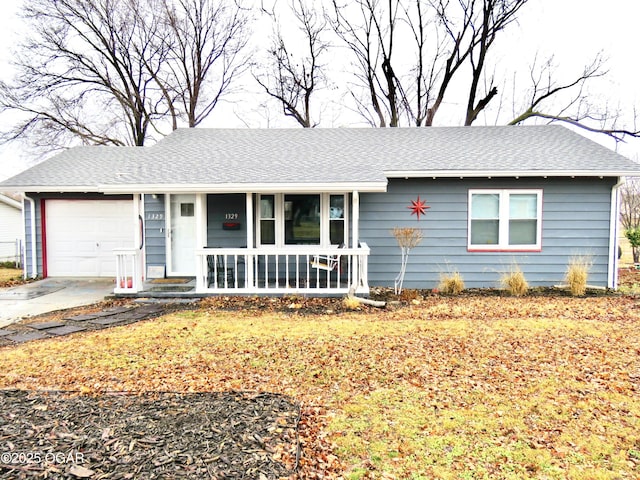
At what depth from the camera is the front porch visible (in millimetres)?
8242

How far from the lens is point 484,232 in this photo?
9320 millimetres

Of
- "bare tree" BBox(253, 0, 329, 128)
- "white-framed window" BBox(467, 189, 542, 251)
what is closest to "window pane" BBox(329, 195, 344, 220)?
"white-framed window" BBox(467, 189, 542, 251)

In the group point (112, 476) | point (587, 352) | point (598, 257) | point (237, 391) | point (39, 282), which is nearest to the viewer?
point (112, 476)

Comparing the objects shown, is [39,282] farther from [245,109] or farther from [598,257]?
[245,109]

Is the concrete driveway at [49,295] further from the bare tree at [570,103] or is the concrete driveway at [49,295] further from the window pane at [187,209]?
the bare tree at [570,103]

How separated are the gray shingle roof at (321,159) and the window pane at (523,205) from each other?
2.21 feet

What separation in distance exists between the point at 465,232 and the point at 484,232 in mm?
454

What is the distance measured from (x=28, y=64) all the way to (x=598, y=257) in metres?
24.0

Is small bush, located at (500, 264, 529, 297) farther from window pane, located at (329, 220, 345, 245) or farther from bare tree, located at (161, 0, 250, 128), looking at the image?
bare tree, located at (161, 0, 250, 128)

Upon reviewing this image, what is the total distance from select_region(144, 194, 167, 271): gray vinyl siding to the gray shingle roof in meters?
1.08

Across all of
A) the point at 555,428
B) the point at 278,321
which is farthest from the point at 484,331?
the point at 278,321

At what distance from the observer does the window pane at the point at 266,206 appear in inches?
378

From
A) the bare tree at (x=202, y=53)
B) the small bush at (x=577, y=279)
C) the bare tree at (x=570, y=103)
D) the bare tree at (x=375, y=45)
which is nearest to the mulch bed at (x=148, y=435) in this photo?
the small bush at (x=577, y=279)

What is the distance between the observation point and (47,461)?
2.64 metres
